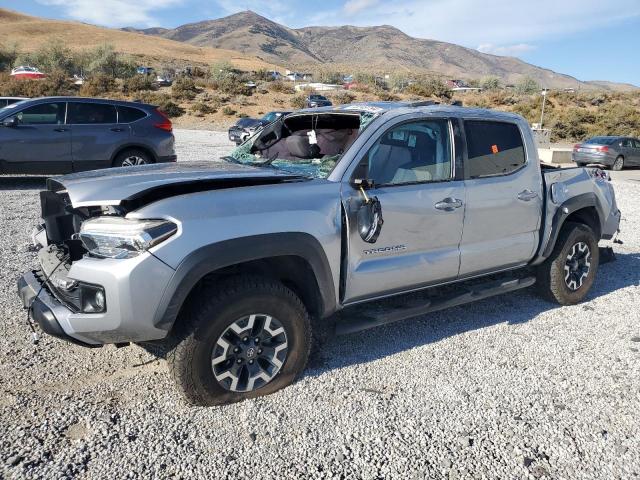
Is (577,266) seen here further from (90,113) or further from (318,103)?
(90,113)

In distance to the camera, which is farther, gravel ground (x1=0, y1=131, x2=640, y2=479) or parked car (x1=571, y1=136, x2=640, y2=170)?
parked car (x1=571, y1=136, x2=640, y2=170)

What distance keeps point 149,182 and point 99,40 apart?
113 meters

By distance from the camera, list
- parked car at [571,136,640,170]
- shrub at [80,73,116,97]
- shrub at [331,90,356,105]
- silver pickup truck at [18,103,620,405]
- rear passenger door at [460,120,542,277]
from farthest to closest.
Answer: shrub at [331,90,356,105], shrub at [80,73,116,97], parked car at [571,136,640,170], rear passenger door at [460,120,542,277], silver pickup truck at [18,103,620,405]

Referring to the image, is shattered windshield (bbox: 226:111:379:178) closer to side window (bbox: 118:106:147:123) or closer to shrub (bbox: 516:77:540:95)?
side window (bbox: 118:106:147:123)

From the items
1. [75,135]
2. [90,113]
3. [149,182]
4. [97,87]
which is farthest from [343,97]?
[149,182]

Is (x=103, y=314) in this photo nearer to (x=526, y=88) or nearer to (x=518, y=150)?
(x=518, y=150)

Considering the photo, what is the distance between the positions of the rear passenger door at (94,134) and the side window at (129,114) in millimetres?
108

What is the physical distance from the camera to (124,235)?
2748 millimetres

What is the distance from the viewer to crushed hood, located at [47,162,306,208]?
2.95m

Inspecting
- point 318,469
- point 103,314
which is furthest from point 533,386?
point 103,314

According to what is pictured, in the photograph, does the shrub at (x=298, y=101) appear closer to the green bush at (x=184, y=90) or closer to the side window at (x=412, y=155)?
the green bush at (x=184, y=90)

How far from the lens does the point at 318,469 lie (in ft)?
8.73

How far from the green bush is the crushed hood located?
39258 millimetres

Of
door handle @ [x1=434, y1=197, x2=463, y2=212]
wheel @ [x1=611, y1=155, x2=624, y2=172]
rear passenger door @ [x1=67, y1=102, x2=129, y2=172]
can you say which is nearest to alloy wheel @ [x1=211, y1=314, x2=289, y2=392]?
door handle @ [x1=434, y1=197, x2=463, y2=212]
